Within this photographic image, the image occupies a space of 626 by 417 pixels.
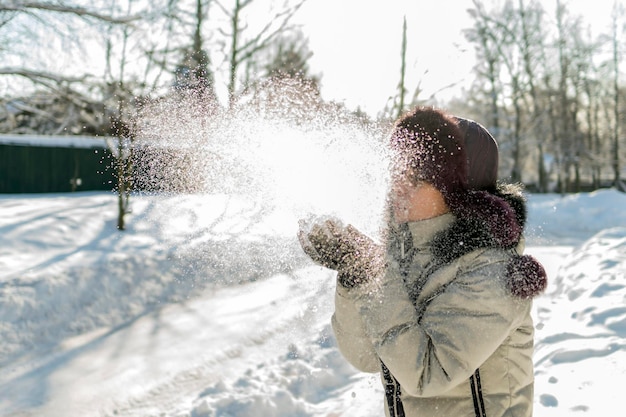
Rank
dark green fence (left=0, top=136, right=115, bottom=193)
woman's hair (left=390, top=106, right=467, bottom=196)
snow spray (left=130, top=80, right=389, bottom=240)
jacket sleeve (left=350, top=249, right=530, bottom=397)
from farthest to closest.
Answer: dark green fence (left=0, top=136, right=115, bottom=193), snow spray (left=130, top=80, right=389, bottom=240), woman's hair (left=390, top=106, right=467, bottom=196), jacket sleeve (left=350, top=249, right=530, bottom=397)

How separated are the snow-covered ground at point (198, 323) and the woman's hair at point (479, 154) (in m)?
1.36

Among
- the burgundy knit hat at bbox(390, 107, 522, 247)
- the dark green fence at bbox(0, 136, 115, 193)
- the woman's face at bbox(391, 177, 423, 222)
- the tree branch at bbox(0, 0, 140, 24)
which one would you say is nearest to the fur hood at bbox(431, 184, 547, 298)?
the burgundy knit hat at bbox(390, 107, 522, 247)

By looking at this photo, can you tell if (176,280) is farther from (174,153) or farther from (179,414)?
(179,414)

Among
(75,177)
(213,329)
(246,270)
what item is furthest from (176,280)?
(75,177)

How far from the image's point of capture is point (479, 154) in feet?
4.58

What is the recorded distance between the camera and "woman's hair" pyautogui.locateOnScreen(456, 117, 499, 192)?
1.38 metres

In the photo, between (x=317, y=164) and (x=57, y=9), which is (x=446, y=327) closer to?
(x=317, y=164)

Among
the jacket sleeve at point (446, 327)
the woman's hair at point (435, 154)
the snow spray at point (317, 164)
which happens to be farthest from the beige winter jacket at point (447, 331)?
the snow spray at point (317, 164)

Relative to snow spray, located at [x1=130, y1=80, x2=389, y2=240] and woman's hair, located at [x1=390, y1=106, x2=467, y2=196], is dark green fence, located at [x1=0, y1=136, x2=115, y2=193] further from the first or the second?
woman's hair, located at [x1=390, y1=106, x2=467, y2=196]

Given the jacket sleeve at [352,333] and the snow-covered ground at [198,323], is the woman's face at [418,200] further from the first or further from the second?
the snow-covered ground at [198,323]

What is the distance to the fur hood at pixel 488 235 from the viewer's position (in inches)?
49.3

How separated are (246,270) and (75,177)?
12336 mm

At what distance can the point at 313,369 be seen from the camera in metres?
4.92

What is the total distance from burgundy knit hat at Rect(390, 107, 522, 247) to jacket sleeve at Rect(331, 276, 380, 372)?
1.17ft
